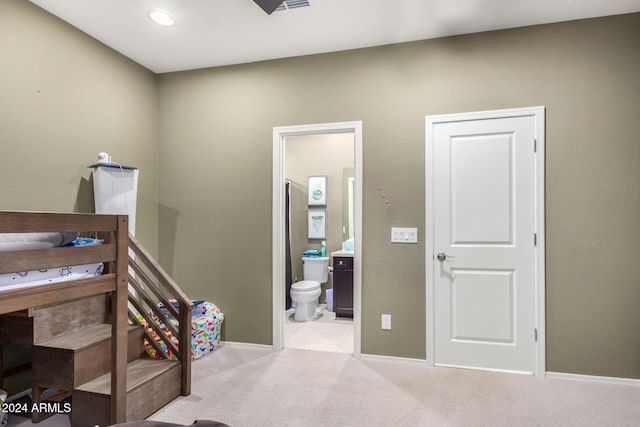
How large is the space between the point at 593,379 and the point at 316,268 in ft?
9.98

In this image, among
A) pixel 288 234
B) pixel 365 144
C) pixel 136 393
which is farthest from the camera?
pixel 288 234

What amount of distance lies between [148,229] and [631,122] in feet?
13.0

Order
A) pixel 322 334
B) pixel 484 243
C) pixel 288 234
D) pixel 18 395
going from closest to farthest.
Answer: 1. pixel 18 395
2. pixel 484 243
3. pixel 322 334
4. pixel 288 234

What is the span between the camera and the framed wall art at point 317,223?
5.14m

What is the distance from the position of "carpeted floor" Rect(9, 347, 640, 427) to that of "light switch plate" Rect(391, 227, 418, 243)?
1.00m

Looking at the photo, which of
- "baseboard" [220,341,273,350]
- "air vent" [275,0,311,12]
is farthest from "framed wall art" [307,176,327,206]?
"air vent" [275,0,311,12]

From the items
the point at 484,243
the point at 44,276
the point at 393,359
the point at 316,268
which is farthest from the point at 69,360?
the point at 316,268

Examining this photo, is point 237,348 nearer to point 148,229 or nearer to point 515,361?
point 148,229

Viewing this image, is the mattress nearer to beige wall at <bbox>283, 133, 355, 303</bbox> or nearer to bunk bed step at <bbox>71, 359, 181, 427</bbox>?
bunk bed step at <bbox>71, 359, 181, 427</bbox>

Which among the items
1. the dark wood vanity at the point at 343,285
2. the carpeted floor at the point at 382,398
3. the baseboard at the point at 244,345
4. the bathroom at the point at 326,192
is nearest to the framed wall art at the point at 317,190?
the bathroom at the point at 326,192

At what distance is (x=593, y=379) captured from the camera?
272cm

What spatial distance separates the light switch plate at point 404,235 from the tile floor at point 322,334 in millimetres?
1114

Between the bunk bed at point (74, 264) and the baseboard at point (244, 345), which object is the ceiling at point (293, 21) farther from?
the baseboard at point (244, 345)

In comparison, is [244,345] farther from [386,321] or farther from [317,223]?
[317,223]
